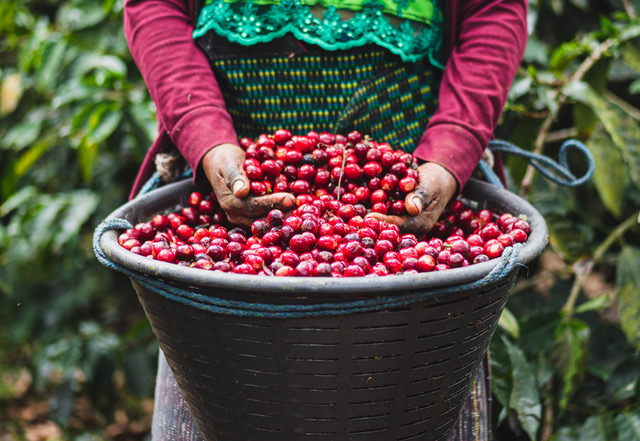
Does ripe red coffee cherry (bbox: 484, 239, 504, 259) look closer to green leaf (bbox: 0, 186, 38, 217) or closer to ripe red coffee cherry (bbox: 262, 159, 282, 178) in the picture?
ripe red coffee cherry (bbox: 262, 159, 282, 178)

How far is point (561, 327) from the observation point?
1.84 metres

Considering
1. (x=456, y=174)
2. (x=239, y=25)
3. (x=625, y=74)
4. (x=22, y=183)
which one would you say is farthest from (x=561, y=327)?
(x=22, y=183)

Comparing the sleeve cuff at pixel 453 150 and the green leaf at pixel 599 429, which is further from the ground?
the sleeve cuff at pixel 453 150

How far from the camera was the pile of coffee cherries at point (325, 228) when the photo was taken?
1.04 meters

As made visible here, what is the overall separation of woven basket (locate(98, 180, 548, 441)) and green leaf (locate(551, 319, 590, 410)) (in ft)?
2.80

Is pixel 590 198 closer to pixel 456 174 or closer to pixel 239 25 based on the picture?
pixel 456 174

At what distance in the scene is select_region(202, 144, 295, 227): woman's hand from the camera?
3.86ft

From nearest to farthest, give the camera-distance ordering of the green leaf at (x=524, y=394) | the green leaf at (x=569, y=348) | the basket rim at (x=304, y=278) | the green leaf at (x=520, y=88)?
the basket rim at (x=304, y=278)
the green leaf at (x=524, y=394)
the green leaf at (x=569, y=348)
the green leaf at (x=520, y=88)

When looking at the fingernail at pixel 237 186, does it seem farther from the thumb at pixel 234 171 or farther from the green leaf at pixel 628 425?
the green leaf at pixel 628 425

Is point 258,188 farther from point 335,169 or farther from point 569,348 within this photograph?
point 569,348

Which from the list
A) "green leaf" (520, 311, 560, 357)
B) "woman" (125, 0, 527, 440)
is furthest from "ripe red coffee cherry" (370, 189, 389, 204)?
"green leaf" (520, 311, 560, 357)

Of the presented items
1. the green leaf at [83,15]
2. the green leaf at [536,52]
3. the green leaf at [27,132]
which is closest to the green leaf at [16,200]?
the green leaf at [27,132]

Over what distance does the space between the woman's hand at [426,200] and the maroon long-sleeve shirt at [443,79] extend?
0.11 ft

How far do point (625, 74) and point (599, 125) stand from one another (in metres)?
0.38
